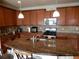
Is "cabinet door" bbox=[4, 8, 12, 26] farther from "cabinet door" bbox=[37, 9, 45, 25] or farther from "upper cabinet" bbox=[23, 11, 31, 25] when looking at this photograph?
"cabinet door" bbox=[37, 9, 45, 25]

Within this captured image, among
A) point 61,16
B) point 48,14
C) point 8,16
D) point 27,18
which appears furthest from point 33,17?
point 61,16

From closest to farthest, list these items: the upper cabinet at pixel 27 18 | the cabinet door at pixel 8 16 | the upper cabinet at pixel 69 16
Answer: the upper cabinet at pixel 69 16 < the cabinet door at pixel 8 16 < the upper cabinet at pixel 27 18

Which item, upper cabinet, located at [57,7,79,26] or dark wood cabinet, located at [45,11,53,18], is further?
dark wood cabinet, located at [45,11,53,18]

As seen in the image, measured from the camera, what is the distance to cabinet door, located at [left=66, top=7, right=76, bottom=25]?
15.5 ft

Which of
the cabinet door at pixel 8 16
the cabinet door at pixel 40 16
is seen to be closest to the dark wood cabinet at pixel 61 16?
the cabinet door at pixel 40 16

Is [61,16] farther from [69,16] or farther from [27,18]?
[27,18]

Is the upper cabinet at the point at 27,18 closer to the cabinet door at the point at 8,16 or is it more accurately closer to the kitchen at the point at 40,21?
the kitchen at the point at 40,21

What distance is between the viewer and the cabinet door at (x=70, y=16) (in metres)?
4.71

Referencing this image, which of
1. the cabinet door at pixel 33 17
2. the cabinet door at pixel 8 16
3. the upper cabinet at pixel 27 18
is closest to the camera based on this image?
the cabinet door at pixel 8 16

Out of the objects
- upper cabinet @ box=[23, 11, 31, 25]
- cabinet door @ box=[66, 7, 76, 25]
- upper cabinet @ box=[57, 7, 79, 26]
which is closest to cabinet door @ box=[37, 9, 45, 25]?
upper cabinet @ box=[23, 11, 31, 25]

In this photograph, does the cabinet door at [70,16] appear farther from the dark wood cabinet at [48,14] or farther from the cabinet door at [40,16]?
the cabinet door at [40,16]

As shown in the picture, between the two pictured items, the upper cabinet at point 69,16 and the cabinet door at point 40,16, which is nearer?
the upper cabinet at point 69,16

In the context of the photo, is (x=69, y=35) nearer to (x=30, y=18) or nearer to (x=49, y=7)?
(x=49, y=7)

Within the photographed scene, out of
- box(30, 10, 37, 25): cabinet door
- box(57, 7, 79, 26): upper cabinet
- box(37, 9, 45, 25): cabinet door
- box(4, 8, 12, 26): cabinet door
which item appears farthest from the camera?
box(30, 10, 37, 25): cabinet door
